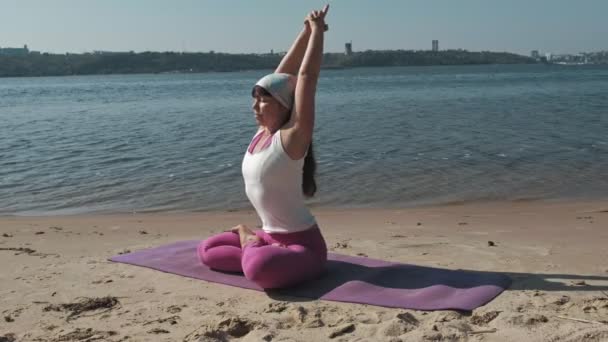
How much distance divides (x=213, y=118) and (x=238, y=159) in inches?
457

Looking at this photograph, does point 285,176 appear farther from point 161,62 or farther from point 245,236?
point 161,62

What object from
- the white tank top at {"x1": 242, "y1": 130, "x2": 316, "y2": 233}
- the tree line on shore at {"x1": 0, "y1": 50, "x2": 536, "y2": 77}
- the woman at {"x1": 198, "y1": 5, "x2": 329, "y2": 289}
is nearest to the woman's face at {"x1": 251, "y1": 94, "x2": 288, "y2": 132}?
the woman at {"x1": 198, "y1": 5, "x2": 329, "y2": 289}

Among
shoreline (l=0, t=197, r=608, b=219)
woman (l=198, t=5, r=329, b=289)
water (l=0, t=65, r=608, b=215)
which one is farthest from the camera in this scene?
water (l=0, t=65, r=608, b=215)

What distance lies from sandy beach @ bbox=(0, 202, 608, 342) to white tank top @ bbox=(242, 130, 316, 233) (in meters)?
0.59

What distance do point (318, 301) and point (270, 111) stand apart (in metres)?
1.41

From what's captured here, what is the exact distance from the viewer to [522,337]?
366 cm

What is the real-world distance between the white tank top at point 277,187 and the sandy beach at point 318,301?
0.59 m

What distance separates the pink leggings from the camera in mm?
4695

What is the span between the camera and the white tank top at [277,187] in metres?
4.77

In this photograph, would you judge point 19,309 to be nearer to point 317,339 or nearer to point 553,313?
point 317,339

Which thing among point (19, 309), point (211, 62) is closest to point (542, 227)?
point (19, 309)

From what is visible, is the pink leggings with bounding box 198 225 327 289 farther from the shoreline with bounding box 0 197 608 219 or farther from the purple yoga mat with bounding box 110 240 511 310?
the shoreline with bounding box 0 197 608 219

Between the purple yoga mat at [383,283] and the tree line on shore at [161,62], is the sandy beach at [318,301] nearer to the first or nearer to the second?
the purple yoga mat at [383,283]

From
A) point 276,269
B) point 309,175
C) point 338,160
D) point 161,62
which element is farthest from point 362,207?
point 161,62
